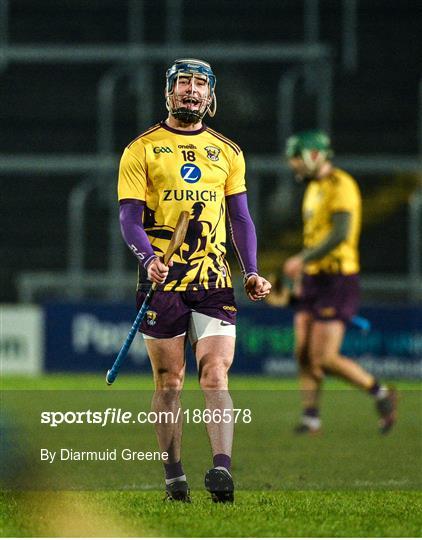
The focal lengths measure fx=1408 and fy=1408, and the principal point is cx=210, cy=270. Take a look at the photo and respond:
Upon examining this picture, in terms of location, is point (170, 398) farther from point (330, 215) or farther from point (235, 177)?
point (330, 215)

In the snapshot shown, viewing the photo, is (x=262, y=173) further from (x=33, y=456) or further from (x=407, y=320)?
(x=33, y=456)

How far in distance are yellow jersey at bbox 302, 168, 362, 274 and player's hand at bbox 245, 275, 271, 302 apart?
4494 millimetres

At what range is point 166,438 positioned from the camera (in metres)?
6.19

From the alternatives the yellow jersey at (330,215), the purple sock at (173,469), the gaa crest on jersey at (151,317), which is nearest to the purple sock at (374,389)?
the yellow jersey at (330,215)

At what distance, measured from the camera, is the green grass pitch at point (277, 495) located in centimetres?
552

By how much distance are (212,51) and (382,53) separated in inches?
93.8

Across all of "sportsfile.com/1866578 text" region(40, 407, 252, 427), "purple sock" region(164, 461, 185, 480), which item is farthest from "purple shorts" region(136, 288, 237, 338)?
"sportsfile.com/1866578 text" region(40, 407, 252, 427)

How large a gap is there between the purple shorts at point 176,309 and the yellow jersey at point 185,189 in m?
0.04

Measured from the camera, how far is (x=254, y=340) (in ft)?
52.0

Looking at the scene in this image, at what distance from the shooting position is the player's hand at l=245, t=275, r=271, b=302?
6078 millimetres

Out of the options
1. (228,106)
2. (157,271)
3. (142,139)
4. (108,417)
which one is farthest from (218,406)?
(228,106)

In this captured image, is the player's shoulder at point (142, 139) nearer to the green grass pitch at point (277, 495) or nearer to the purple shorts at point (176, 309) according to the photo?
the purple shorts at point (176, 309)

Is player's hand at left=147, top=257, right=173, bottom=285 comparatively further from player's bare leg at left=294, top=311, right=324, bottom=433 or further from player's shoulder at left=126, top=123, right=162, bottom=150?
player's bare leg at left=294, top=311, right=324, bottom=433

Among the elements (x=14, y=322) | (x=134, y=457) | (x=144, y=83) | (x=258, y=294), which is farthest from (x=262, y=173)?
(x=258, y=294)
